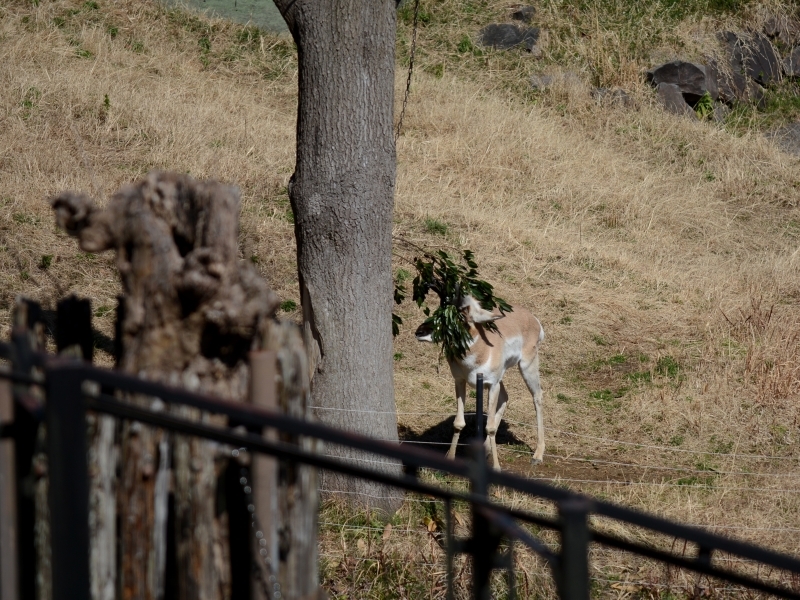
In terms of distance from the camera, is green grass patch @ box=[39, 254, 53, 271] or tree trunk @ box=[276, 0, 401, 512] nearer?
tree trunk @ box=[276, 0, 401, 512]

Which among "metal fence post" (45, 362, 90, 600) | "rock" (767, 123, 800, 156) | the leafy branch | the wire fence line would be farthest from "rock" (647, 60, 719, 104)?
"metal fence post" (45, 362, 90, 600)

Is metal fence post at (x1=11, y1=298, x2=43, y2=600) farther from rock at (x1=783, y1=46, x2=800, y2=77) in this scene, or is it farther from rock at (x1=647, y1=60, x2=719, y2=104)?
rock at (x1=783, y1=46, x2=800, y2=77)

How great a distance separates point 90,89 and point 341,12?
8.55m

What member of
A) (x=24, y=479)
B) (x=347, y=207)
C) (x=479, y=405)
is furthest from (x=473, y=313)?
(x=24, y=479)

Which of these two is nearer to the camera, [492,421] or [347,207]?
[347,207]

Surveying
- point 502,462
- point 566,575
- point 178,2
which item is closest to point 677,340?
point 502,462

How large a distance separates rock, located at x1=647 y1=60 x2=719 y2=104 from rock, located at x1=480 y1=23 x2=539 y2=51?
255 centimetres

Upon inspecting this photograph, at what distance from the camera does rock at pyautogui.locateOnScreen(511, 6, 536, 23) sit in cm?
1948

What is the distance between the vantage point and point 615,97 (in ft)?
56.6

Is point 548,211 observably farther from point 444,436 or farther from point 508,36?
point 508,36

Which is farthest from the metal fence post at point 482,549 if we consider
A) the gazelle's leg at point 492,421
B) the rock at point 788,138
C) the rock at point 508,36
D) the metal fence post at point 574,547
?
the rock at point 508,36

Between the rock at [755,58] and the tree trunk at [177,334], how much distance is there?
17.9m

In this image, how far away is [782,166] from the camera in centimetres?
1591

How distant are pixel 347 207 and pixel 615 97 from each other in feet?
41.1
